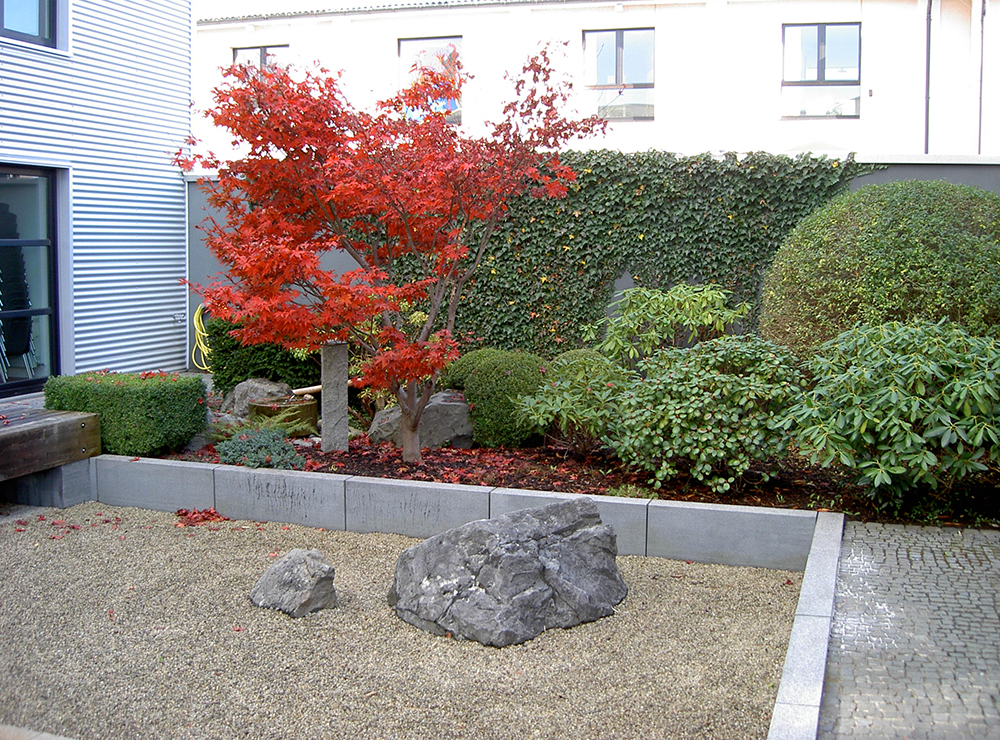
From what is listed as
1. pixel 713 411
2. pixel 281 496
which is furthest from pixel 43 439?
pixel 713 411

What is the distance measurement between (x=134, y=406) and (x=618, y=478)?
3549 mm

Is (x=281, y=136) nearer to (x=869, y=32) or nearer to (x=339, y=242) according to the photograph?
(x=339, y=242)

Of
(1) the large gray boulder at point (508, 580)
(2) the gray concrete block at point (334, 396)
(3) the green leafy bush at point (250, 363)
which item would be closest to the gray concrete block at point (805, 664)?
(1) the large gray boulder at point (508, 580)

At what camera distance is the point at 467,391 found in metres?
7.29

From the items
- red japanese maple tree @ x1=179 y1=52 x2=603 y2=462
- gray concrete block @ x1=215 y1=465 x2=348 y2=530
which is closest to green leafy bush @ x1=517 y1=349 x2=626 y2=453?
red japanese maple tree @ x1=179 y1=52 x2=603 y2=462

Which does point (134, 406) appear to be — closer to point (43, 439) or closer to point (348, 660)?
point (43, 439)

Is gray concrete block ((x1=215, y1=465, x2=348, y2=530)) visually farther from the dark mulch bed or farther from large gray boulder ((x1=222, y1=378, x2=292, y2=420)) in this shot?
large gray boulder ((x1=222, y1=378, x2=292, y2=420))

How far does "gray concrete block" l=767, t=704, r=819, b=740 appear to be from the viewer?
2.98m

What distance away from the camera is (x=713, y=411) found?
569cm

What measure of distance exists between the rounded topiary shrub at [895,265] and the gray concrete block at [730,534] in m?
1.95

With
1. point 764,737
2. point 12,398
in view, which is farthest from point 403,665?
point 12,398

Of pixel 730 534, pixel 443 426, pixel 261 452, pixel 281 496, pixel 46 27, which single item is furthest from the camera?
pixel 46 27

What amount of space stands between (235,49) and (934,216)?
16105 millimetres

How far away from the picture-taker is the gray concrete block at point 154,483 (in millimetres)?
6316
